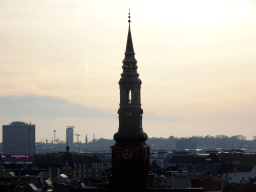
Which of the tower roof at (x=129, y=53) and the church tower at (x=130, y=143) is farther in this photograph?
the tower roof at (x=129, y=53)

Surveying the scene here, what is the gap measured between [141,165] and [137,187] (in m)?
1.95

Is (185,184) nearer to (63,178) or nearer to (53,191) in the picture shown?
(63,178)

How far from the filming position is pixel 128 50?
253ft

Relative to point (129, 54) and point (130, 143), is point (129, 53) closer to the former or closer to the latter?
point (129, 54)

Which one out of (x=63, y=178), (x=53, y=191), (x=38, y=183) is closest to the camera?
(x=53, y=191)

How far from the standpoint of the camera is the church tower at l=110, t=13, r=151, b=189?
2923 inches

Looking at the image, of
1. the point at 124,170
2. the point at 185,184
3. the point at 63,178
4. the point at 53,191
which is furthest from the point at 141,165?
the point at 63,178

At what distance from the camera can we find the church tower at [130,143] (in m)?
74.2

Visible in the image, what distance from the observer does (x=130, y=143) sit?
74625 mm

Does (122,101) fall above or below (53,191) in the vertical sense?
above

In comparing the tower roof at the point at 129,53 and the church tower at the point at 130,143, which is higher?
the tower roof at the point at 129,53

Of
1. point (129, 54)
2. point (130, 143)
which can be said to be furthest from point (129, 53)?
point (130, 143)

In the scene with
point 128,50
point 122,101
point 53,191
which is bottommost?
point 53,191

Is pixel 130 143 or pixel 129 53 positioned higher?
pixel 129 53
